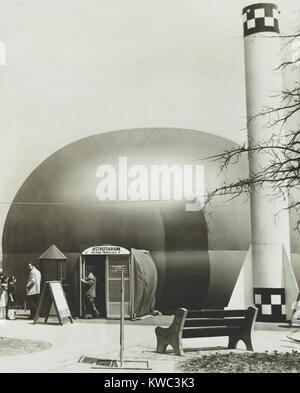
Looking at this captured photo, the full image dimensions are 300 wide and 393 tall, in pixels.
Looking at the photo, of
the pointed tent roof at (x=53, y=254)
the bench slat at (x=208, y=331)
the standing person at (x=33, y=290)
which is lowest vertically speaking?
the bench slat at (x=208, y=331)

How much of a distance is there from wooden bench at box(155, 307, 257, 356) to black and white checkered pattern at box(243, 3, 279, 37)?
3532mm

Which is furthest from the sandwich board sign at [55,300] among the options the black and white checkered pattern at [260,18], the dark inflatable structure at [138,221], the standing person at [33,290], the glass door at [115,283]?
the black and white checkered pattern at [260,18]

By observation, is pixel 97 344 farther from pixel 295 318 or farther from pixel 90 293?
pixel 295 318

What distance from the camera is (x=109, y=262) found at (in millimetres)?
8133

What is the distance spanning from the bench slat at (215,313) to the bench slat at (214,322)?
0.18 feet

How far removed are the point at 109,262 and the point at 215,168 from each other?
6.92 feet

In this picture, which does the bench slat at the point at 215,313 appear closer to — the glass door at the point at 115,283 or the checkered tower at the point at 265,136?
the checkered tower at the point at 265,136

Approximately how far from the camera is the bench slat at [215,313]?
6.53 meters

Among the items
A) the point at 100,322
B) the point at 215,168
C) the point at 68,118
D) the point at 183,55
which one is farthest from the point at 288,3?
the point at 100,322

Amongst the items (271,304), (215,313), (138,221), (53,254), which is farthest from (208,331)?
(53,254)

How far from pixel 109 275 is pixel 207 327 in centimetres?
211

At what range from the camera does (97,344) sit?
6891mm

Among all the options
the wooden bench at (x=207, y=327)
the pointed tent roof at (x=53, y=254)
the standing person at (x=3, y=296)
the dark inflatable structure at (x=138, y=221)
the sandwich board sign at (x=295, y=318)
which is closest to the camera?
the wooden bench at (x=207, y=327)

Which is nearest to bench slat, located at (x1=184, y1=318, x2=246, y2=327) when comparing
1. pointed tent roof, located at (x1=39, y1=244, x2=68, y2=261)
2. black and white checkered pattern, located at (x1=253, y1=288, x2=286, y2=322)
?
black and white checkered pattern, located at (x1=253, y1=288, x2=286, y2=322)
